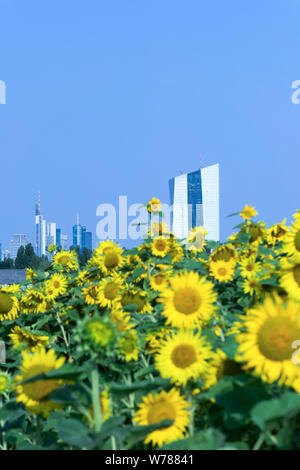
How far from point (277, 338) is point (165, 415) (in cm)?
66

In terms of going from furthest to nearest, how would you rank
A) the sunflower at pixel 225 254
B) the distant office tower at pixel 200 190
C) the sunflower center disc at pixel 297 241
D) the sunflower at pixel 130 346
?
the distant office tower at pixel 200 190 < the sunflower at pixel 225 254 < the sunflower center disc at pixel 297 241 < the sunflower at pixel 130 346

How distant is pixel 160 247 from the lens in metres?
5.09

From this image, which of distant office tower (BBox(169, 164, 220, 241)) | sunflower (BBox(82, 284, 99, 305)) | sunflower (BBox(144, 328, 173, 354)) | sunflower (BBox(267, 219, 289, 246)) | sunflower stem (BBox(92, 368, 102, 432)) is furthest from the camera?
distant office tower (BBox(169, 164, 220, 241))

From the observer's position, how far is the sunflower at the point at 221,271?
4.16 meters

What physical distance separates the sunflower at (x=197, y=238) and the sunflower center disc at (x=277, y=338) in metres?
3.40

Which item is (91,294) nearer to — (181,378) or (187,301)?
(187,301)

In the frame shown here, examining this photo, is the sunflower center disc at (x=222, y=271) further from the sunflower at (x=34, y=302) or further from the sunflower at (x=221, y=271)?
the sunflower at (x=34, y=302)

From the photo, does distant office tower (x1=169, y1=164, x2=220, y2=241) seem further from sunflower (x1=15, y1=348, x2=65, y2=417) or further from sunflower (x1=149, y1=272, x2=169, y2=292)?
sunflower (x1=15, y1=348, x2=65, y2=417)

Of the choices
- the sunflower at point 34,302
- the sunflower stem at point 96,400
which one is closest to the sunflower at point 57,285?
the sunflower at point 34,302

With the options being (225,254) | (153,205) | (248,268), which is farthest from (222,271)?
(153,205)

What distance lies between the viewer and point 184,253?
562 cm

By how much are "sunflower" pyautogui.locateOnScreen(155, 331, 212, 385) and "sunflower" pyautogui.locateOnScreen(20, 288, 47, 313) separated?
3.05 m

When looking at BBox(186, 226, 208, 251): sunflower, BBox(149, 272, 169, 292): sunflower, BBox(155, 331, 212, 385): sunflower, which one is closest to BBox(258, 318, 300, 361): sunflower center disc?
BBox(155, 331, 212, 385): sunflower

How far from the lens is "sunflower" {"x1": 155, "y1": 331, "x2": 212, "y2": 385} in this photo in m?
2.33
